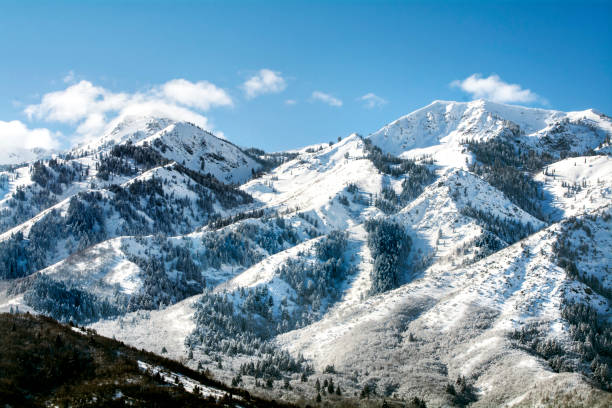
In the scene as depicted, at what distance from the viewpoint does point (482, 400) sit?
68562 mm

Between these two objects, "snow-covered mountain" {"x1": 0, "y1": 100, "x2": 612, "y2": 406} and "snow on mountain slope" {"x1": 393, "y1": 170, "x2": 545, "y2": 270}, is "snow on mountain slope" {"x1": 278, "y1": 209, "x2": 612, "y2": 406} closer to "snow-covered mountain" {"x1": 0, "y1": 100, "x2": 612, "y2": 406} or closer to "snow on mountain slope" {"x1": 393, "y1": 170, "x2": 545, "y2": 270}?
"snow-covered mountain" {"x1": 0, "y1": 100, "x2": 612, "y2": 406}

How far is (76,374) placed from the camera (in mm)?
44000

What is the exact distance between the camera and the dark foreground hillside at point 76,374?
128 feet

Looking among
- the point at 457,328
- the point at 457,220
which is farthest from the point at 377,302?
the point at 457,220

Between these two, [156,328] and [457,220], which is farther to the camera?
[457,220]

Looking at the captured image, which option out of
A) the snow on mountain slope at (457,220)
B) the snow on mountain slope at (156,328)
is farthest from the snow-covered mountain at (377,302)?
the snow on mountain slope at (457,220)

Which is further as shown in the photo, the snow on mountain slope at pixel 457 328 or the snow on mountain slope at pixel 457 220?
the snow on mountain slope at pixel 457 220

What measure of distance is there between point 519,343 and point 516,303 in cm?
1171

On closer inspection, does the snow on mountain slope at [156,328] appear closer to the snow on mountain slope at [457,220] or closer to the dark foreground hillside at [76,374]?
the dark foreground hillside at [76,374]

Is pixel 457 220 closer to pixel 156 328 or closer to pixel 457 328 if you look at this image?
pixel 457 328

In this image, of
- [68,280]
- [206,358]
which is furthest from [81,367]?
[68,280]

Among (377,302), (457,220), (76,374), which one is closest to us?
(76,374)

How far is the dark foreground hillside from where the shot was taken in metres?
38.9

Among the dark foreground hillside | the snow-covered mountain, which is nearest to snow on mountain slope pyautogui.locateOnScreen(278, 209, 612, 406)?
the snow-covered mountain
